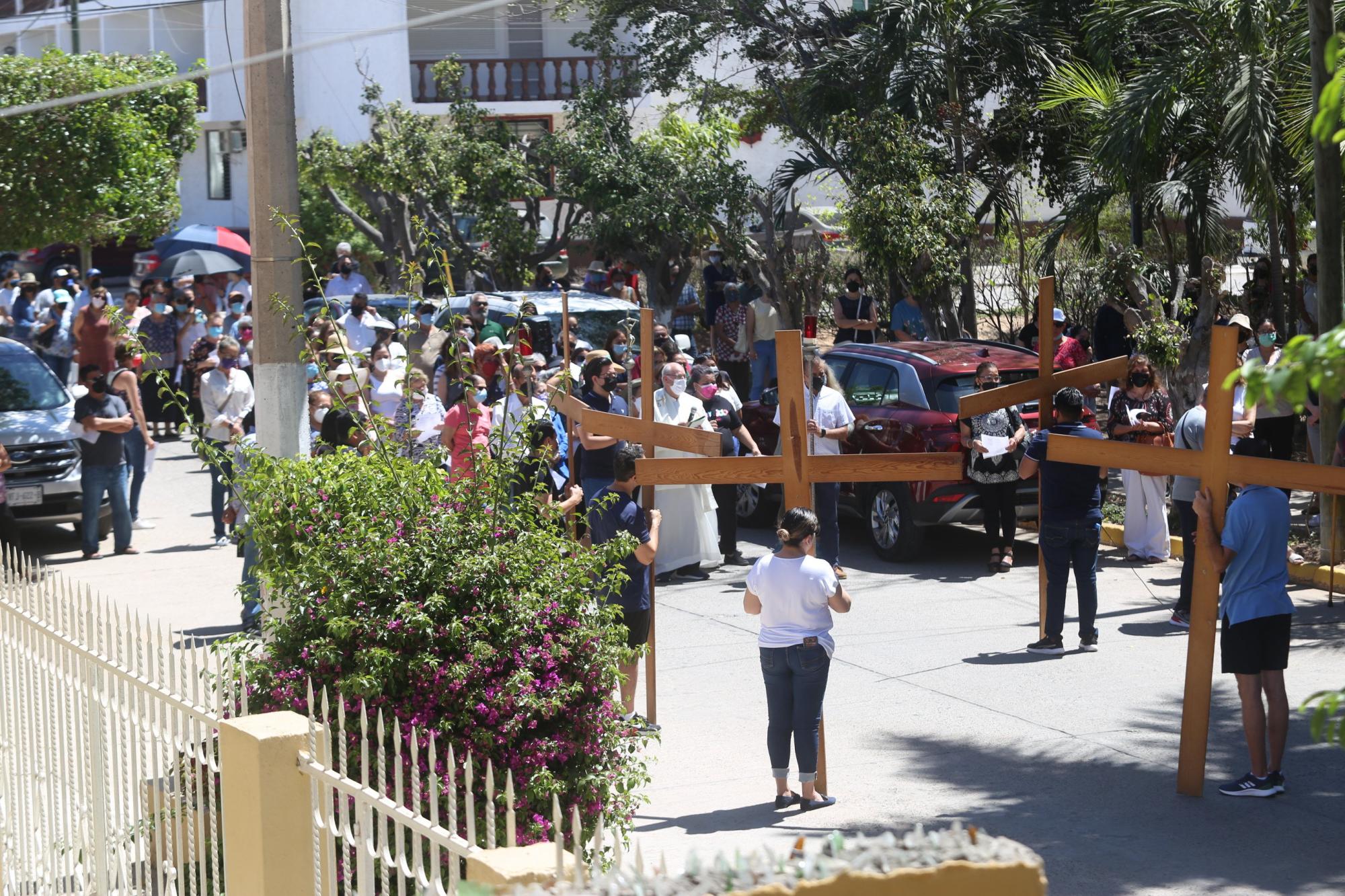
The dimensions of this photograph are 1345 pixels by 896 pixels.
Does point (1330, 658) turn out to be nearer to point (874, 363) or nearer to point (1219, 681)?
point (1219, 681)

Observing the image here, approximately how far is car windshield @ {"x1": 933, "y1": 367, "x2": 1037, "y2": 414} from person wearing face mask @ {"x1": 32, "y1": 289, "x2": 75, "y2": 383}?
13.6 m

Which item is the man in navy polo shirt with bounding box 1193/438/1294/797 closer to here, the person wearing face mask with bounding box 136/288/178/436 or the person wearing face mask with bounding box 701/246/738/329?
the person wearing face mask with bounding box 701/246/738/329

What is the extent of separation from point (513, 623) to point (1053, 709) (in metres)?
4.44

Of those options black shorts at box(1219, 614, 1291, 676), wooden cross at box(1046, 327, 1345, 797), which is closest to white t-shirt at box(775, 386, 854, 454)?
wooden cross at box(1046, 327, 1345, 797)

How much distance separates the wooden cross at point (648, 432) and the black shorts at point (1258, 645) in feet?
9.70

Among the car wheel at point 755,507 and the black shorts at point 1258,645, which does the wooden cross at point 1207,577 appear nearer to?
the black shorts at point 1258,645

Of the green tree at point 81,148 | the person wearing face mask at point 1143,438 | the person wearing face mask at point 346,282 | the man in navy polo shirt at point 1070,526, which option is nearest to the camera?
the man in navy polo shirt at point 1070,526

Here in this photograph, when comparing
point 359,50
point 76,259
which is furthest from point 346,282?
point 76,259

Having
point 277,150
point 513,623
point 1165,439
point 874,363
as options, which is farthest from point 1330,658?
point 277,150

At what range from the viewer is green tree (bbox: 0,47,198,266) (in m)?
16.6

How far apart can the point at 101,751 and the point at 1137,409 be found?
9.31 metres

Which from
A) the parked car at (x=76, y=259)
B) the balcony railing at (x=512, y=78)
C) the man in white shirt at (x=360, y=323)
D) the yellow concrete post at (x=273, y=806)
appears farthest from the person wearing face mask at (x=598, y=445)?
the balcony railing at (x=512, y=78)

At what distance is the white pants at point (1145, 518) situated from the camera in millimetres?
12938

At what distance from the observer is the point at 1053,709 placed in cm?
914
